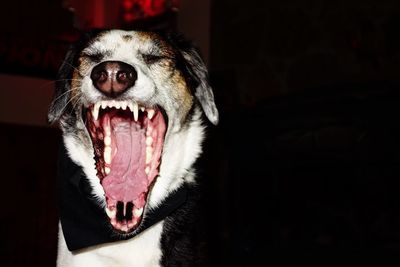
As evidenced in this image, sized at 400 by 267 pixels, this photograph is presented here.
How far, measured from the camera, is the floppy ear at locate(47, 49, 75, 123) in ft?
8.77

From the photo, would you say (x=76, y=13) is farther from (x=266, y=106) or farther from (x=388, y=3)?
(x=266, y=106)

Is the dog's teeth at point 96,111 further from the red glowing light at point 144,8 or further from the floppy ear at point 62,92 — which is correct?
the red glowing light at point 144,8

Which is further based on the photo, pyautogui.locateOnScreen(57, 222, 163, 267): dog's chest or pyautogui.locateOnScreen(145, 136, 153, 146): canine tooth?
pyautogui.locateOnScreen(145, 136, 153, 146): canine tooth

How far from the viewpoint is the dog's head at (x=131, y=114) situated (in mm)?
2309

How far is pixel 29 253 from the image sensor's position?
520cm

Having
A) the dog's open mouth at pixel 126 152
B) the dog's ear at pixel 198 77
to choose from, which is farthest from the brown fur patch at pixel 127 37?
the dog's open mouth at pixel 126 152

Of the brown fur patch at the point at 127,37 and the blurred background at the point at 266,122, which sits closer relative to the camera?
the brown fur patch at the point at 127,37

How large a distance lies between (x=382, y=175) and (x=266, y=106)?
863 millimetres

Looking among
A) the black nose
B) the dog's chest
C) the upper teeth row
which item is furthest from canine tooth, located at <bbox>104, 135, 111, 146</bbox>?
the dog's chest

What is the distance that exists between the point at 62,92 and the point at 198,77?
725mm

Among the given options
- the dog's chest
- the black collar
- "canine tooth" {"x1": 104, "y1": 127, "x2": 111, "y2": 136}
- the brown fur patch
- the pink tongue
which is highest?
the brown fur patch

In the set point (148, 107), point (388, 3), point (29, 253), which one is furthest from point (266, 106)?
point (29, 253)

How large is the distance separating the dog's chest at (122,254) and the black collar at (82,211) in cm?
5

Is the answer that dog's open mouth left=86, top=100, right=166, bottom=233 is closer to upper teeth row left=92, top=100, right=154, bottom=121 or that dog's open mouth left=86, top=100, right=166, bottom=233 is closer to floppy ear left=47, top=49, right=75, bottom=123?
upper teeth row left=92, top=100, right=154, bottom=121
